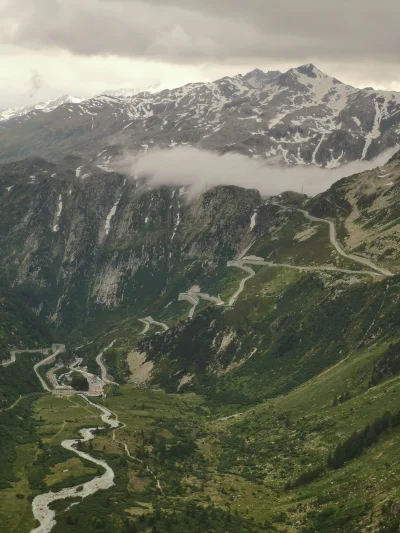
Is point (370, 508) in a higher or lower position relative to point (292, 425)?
higher

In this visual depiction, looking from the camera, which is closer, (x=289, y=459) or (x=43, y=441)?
(x=289, y=459)

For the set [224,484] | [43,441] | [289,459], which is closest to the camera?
[224,484]

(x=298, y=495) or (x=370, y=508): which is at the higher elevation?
(x=370, y=508)

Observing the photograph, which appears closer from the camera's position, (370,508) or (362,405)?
(370,508)

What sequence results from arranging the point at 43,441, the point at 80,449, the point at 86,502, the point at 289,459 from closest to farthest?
the point at 86,502 → the point at 289,459 → the point at 80,449 → the point at 43,441

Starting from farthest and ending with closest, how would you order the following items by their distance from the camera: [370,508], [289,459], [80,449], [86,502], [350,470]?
[80,449] < [289,459] < [86,502] < [350,470] < [370,508]

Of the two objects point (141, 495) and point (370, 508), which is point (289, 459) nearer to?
point (141, 495)

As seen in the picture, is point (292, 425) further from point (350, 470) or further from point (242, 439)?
point (350, 470)

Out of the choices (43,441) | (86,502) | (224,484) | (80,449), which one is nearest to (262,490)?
(224,484)

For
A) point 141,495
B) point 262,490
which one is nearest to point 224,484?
point 262,490
